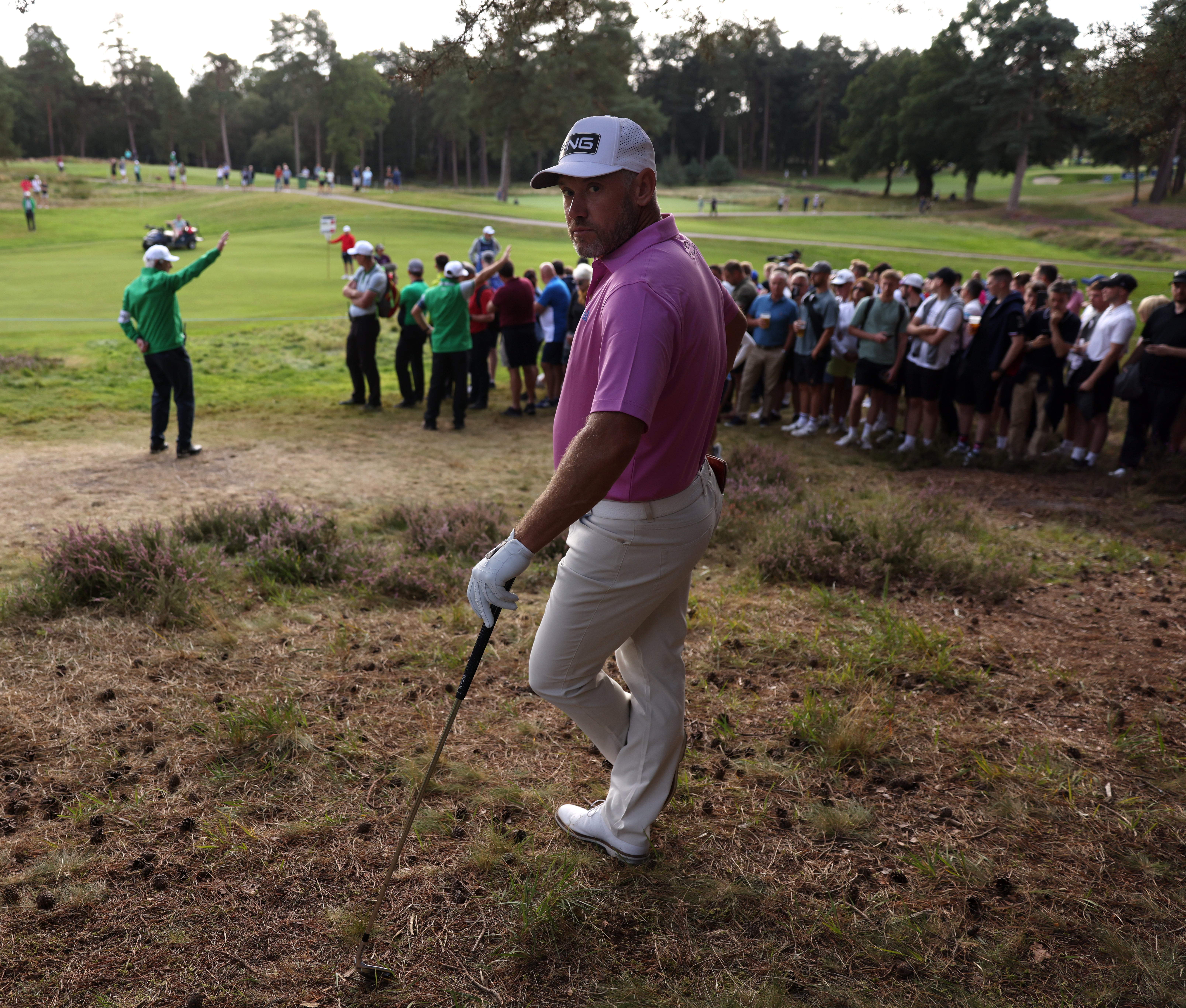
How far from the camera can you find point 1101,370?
32.2 ft

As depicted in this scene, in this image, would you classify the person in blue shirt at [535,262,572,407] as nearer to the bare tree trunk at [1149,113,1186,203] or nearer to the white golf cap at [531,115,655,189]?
the white golf cap at [531,115,655,189]

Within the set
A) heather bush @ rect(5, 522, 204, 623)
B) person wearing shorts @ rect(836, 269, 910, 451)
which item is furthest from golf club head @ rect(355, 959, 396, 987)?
person wearing shorts @ rect(836, 269, 910, 451)

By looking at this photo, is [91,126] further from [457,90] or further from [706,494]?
[706,494]

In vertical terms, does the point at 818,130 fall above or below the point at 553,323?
above

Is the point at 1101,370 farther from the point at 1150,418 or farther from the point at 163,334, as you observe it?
the point at 163,334

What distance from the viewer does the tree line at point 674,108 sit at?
28.7 feet

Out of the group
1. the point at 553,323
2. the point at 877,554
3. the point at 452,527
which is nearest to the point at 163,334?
the point at 452,527

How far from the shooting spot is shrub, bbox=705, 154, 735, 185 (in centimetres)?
8531

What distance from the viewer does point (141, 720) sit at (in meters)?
4.38

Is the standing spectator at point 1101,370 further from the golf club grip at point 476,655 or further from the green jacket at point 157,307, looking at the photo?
the green jacket at point 157,307

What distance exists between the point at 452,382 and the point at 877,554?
7.34 metres

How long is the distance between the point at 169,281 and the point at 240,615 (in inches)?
213

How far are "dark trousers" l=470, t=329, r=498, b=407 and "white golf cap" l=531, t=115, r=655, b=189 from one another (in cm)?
1076

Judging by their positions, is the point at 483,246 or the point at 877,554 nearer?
the point at 877,554
